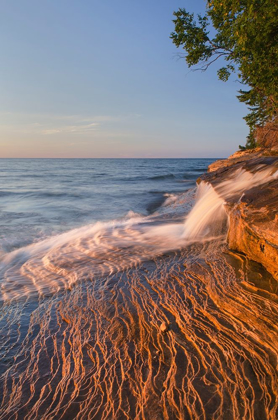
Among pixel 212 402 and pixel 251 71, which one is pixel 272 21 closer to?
pixel 251 71

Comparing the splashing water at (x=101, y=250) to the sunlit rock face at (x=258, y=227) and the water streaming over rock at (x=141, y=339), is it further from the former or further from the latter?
the sunlit rock face at (x=258, y=227)

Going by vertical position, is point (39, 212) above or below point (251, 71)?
below

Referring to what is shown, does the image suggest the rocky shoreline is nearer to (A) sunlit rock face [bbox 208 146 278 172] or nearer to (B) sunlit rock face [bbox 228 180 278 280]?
(B) sunlit rock face [bbox 228 180 278 280]

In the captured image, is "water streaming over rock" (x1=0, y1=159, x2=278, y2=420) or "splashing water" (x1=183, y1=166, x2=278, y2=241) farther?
"splashing water" (x1=183, y1=166, x2=278, y2=241)

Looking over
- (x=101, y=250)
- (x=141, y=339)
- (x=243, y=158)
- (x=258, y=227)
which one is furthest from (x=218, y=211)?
(x=243, y=158)

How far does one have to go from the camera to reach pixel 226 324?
113 inches

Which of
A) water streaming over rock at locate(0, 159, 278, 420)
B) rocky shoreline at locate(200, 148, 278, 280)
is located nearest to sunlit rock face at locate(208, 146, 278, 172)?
rocky shoreline at locate(200, 148, 278, 280)

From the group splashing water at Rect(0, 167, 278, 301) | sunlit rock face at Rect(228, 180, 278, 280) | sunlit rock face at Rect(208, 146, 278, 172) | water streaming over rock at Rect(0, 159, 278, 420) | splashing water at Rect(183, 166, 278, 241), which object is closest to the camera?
water streaming over rock at Rect(0, 159, 278, 420)

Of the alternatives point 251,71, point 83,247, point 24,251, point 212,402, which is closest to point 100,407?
point 212,402

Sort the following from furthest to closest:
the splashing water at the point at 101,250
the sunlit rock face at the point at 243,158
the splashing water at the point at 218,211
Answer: the sunlit rock face at the point at 243,158
the splashing water at the point at 218,211
the splashing water at the point at 101,250

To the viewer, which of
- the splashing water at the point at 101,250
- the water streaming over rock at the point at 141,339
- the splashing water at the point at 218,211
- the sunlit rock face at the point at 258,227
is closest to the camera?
the water streaming over rock at the point at 141,339

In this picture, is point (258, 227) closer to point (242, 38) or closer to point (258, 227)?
point (258, 227)

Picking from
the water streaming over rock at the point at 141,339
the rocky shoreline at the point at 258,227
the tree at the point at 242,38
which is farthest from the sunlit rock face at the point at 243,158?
the water streaming over rock at the point at 141,339

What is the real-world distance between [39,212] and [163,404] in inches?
484
